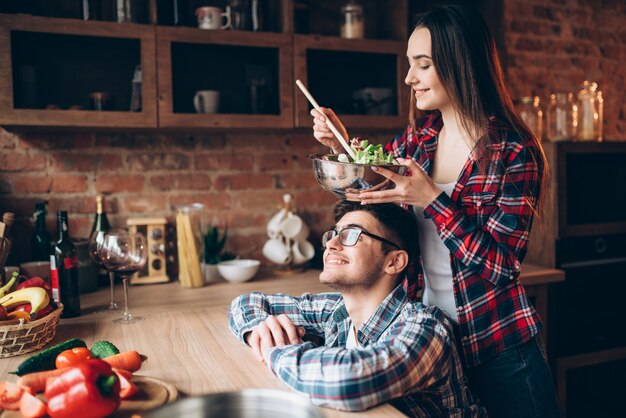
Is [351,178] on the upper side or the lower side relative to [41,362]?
upper

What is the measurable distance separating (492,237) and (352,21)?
4.84 ft

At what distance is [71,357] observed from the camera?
1235 millimetres

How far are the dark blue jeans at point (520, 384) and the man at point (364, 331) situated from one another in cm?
13

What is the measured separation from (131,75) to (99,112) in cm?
43

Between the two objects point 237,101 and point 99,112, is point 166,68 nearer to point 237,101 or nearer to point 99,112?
point 99,112

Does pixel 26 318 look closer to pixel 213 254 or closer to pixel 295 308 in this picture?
pixel 295 308

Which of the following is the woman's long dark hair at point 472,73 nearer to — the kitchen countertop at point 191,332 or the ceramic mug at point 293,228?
the kitchen countertop at point 191,332

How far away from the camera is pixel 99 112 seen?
2160 millimetres

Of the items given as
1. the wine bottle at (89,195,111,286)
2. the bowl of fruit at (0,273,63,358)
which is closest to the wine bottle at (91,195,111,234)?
the wine bottle at (89,195,111,286)

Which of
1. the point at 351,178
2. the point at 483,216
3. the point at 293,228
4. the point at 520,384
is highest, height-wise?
the point at 351,178

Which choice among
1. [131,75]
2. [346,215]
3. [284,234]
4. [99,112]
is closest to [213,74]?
[131,75]

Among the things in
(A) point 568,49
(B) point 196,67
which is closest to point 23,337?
(B) point 196,67

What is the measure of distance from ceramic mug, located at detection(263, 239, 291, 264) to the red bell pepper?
159 cm

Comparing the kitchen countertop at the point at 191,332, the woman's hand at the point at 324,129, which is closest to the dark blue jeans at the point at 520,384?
the kitchen countertop at the point at 191,332
